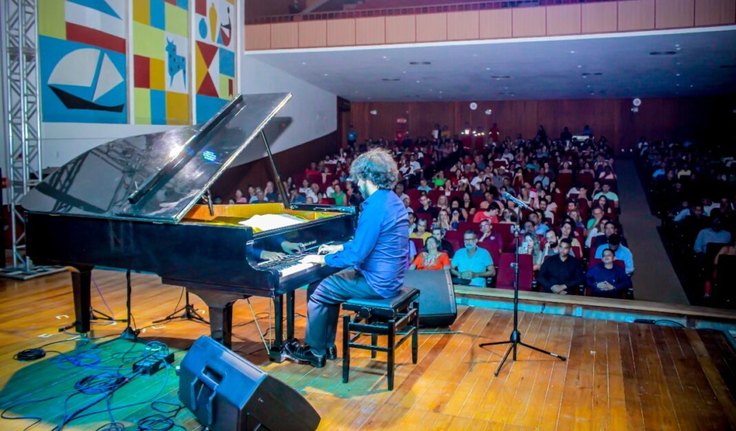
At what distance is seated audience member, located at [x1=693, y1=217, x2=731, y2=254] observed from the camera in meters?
6.04

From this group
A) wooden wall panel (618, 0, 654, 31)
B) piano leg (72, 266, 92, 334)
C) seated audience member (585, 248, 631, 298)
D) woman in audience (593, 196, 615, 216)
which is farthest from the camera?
wooden wall panel (618, 0, 654, 31)

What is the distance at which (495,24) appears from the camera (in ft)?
32.2

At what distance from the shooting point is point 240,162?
1167 centimetres

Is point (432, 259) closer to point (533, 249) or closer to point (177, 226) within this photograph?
point (533, 249)

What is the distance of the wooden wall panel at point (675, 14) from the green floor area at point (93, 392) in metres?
8.60

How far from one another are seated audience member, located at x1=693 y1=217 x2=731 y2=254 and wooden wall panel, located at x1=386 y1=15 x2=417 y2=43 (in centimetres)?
575

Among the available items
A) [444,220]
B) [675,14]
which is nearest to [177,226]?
[444,220]

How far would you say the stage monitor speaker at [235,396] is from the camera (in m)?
2.17

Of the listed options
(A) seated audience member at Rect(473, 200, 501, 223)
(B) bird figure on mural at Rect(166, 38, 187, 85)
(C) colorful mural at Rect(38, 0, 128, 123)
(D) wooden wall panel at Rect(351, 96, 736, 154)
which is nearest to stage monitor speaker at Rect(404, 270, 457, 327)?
(A) seated audience member at Rect(473, 200, 501, 223)

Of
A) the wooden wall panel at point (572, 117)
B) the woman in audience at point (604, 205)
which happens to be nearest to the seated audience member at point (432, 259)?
the woman in audience at point (604, 205)

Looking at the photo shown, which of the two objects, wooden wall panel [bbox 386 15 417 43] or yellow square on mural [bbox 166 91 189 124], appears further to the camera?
wooden wall panel [bbox 386 15 417 43]

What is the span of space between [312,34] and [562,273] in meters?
7.41

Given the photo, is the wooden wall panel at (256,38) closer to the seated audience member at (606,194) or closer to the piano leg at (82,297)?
the seated audience member at (606,194)

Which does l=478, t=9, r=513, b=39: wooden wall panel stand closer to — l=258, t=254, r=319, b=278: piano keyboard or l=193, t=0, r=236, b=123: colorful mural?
l=193, t=0, r=236, b=123: colorful mural
